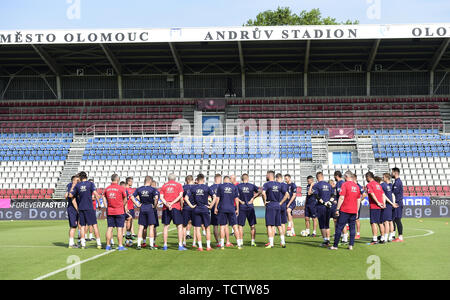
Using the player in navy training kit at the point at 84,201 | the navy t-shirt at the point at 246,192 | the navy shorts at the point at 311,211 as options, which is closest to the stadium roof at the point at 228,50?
the navy shorts at the point at 311,211

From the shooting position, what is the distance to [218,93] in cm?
4759

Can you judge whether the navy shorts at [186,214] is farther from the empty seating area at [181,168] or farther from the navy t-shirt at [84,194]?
the empty seating area at [181,168]

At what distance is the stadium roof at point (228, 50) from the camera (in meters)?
39.3

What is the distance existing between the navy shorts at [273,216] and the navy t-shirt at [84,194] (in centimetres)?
497

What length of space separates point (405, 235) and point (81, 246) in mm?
11218

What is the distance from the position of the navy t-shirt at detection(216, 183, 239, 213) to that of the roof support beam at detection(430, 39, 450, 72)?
101 feet

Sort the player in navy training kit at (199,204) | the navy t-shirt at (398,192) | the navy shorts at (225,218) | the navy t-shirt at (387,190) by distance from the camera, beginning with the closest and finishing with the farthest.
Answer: the player in navy training kit at (199,204)
the navy shorts at (225,218)
the navy t-shirt at (387,190)
the navy t-shirt at (398,192)

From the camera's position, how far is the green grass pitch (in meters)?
10.7

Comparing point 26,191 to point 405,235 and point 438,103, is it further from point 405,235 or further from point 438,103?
point 438,103

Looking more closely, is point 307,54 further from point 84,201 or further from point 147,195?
point 84,201

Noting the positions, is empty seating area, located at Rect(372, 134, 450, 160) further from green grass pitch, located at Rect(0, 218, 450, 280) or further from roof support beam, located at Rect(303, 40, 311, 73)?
green grass pitch, located at Rect(0, 218, 450, 280)

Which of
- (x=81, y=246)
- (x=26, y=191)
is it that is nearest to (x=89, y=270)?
(x=81, y=246)

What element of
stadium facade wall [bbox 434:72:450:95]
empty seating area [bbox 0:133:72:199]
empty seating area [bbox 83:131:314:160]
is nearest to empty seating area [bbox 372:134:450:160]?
empty seating area [bbox 83:131:314:160]

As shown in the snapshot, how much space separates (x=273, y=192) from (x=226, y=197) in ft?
4.36
